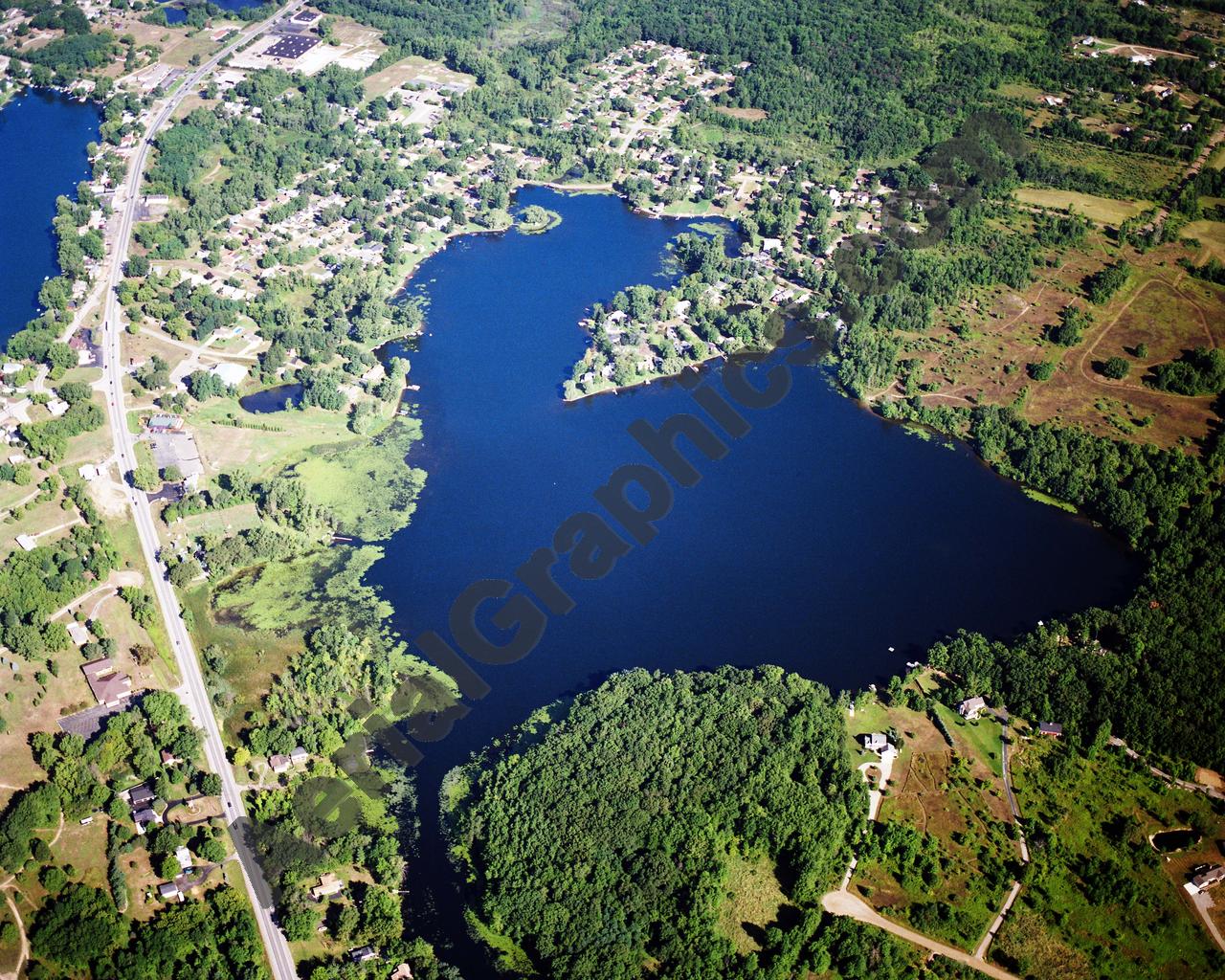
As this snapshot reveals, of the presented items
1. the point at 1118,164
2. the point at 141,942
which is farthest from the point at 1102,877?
the point at 1118,164

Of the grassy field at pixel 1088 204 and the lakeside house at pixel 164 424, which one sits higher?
the grassy field at pixel 1088 204

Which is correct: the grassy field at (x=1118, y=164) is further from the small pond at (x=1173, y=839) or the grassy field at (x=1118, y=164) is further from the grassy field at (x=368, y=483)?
the grassy field at (x=368, y=483)

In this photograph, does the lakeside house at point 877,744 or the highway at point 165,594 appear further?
the lakeside house at point 877,744

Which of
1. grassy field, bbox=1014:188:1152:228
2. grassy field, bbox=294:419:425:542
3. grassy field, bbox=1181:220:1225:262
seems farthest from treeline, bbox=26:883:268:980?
grassy field, bbox=1181:220:1225:262

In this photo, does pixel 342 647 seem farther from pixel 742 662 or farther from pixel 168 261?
pixel 168 261

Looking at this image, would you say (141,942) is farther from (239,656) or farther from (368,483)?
(368,483)

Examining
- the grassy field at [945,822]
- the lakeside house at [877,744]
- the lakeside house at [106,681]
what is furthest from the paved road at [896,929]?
the lakeside house at [106,681]

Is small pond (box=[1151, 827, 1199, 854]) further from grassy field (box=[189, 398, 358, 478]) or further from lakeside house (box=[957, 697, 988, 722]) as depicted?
grassy field (box=[189, 398, 358, 478])
